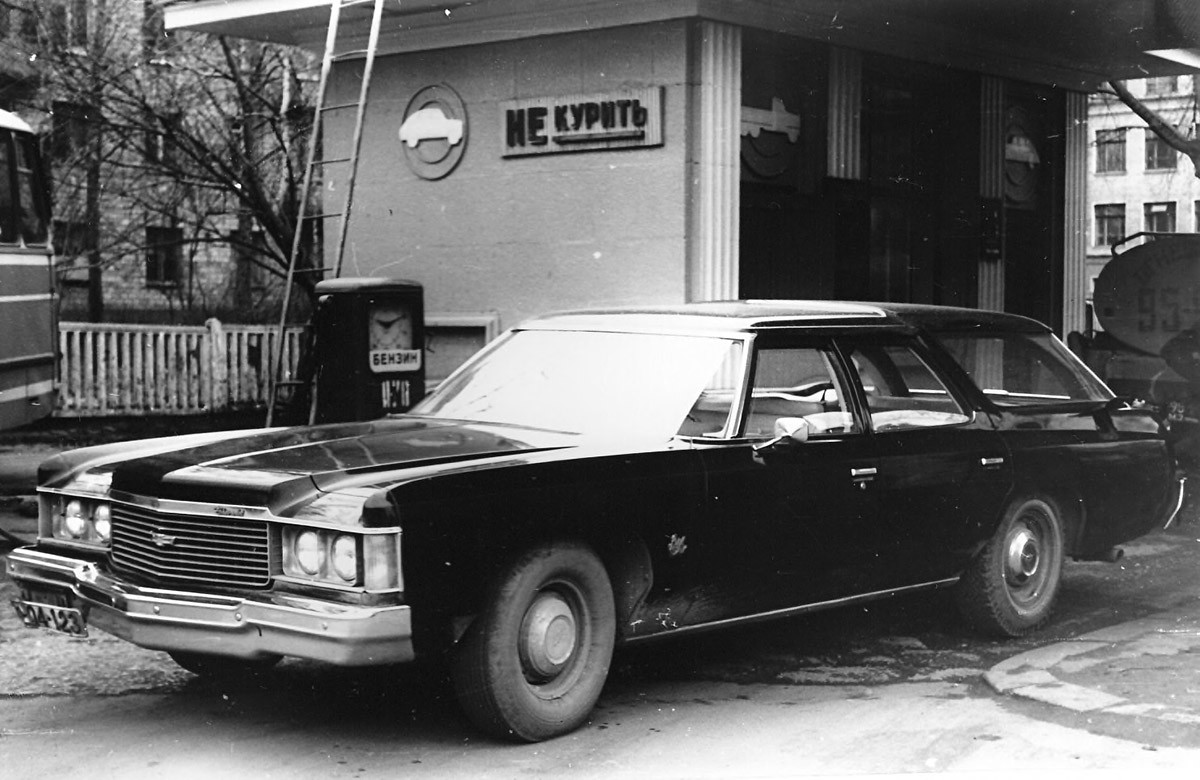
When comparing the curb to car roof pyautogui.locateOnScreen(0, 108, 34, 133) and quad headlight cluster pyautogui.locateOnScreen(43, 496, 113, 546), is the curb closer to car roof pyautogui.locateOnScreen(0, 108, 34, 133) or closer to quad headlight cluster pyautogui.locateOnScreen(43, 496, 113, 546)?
quad headlight cluster pyautogui.locateOnScreen(43, 496, 113, 546)

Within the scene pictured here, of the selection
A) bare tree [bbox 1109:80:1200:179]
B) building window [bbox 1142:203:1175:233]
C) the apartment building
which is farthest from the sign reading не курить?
building window [bbox 1142:203:1175:233]

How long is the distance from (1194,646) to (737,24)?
6.56 meters

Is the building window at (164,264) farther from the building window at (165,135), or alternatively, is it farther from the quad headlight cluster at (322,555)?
the quad headlight cluster at (322,555)

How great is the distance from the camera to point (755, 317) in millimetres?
6559

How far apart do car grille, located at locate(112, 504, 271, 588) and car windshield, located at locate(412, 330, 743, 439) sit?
144cm

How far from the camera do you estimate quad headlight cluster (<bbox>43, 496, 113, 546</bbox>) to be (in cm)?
588

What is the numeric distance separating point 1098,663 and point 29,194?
8718mm

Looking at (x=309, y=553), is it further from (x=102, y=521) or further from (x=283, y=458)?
(x=102, y=521)

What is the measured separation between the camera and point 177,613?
5.24 m

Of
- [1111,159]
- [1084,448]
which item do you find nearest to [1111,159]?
[1111,159]

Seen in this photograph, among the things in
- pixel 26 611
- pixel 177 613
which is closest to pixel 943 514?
pixel 177 613

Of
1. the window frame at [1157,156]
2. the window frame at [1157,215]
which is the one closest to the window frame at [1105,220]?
the window frame at [1157,215]

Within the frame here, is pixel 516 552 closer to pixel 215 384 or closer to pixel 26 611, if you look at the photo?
pixel 26 611

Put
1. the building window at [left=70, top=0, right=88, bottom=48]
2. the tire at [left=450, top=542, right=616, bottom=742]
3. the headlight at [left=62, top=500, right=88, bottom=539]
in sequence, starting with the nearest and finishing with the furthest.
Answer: the tire at [left=450, top=542, right=616, bottom=742] → the headlight at [left=62, top=500, right=88, bottom=539] → the building window at [left=70, top=0, right=88, bottom=48]
